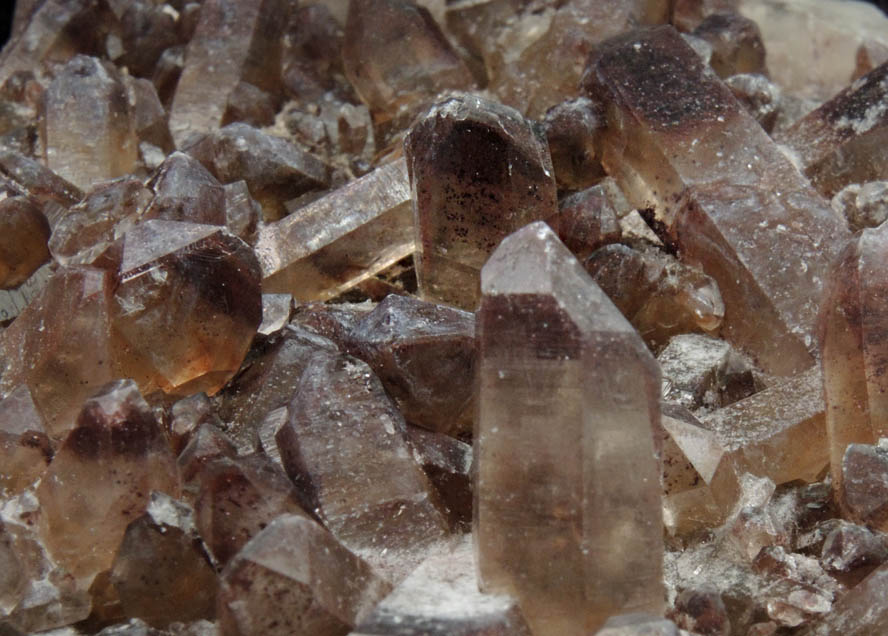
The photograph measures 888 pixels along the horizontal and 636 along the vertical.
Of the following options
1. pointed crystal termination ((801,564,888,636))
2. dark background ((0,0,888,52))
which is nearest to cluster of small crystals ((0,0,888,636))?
pointed crystal termination ((801,564,888,636))

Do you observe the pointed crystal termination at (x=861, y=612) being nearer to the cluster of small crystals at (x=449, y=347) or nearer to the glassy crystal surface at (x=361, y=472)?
the cluster of small crystals at (x=449, y=347)

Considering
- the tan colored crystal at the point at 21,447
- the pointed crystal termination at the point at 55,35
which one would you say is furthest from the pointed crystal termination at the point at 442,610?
the pointed crystal termination at the point at 55,35

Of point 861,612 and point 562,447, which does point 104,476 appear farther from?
point 861,612

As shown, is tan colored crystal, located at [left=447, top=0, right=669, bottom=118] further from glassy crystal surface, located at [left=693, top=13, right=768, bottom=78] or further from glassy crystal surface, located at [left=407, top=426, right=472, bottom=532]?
glassy crystal surface, located at [left=407, top=426, right=472, bottom=532]

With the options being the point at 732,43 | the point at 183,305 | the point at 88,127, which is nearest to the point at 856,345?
the point at 183,305

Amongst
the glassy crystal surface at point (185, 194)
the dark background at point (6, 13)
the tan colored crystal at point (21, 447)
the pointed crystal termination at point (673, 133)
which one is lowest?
the dark background at point (6, 13)

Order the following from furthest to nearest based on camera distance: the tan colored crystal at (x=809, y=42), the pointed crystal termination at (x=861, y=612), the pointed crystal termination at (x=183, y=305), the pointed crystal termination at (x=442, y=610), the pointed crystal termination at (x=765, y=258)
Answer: the tan colored crystal at (x=809, y=42) < the pointed crystal termination at (x=765, y=258) < the pointed crystal termination at (x=183, y=305) < the pointed crystal termination at (x=861, y=612) < the pointed crystal termination at (x=442, y=610)

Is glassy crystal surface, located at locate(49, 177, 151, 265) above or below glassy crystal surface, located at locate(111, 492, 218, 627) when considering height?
above
